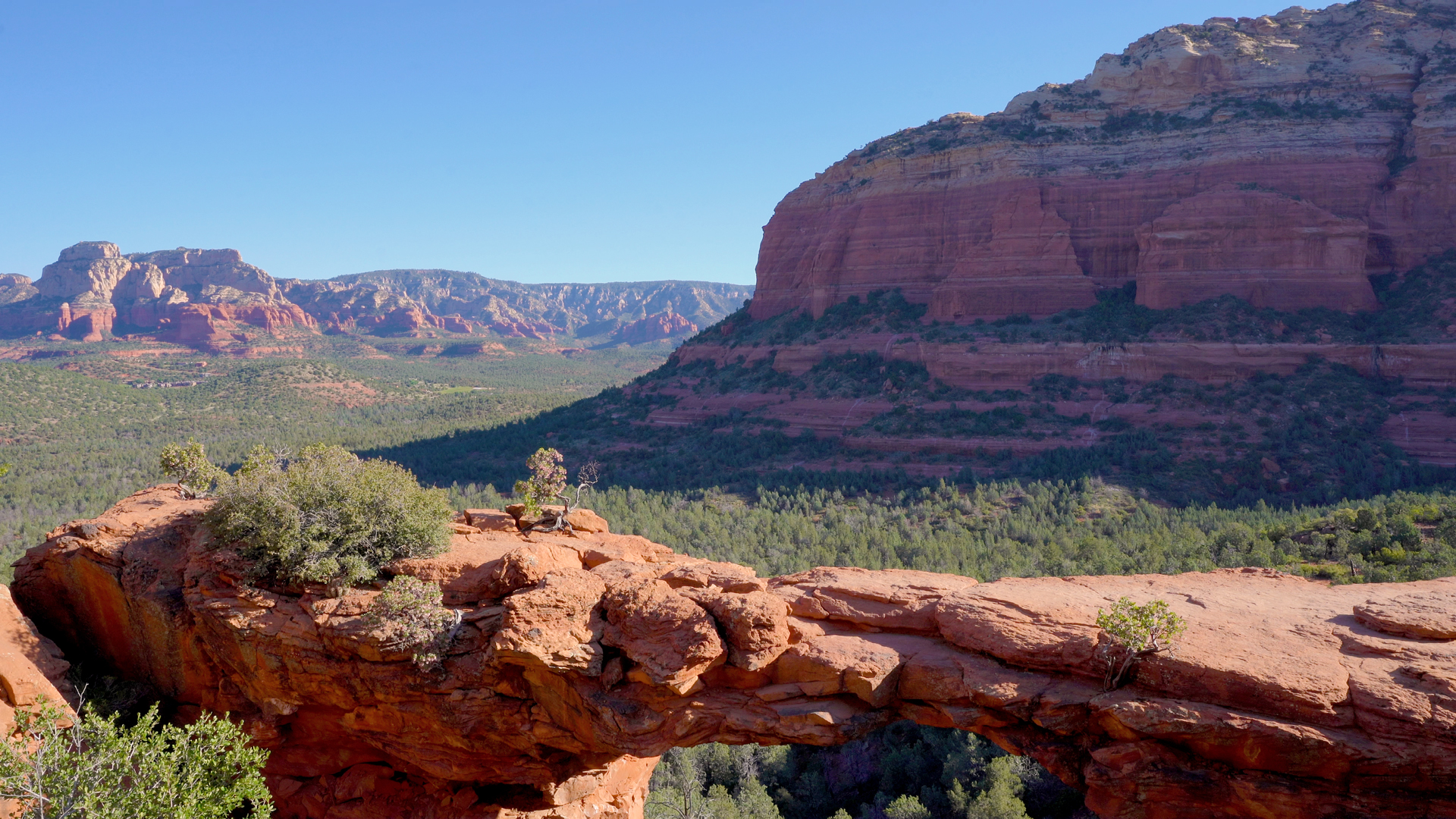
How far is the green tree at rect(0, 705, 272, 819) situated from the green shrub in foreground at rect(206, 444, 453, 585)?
276 cm

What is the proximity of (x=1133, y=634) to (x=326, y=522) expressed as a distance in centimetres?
1248

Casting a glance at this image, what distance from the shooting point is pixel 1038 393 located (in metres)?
46.6

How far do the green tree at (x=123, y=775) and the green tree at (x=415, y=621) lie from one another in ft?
→ 7.35

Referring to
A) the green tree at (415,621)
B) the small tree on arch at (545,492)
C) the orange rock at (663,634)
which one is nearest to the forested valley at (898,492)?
the small tree on arch at (545,492)

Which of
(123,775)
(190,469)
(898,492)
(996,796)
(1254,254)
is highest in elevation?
(1254,254)

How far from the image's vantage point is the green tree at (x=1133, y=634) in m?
9.10

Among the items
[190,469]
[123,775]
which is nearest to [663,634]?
[123,775]

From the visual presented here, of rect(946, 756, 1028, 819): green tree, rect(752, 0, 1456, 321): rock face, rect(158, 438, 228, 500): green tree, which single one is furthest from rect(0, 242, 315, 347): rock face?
rect(946, 756, 1028, 819): green tree

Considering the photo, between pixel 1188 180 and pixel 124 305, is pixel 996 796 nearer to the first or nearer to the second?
pixel 1188 180

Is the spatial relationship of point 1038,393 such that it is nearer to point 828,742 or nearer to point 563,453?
point 563,453

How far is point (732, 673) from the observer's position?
10609mm

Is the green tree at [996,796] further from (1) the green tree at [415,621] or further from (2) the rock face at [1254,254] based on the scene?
(2) the rock face at [1254,254]

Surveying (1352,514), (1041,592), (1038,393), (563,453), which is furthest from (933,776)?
(563,453)

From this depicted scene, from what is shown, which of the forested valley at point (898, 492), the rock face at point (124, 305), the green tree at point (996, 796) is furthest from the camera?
the rock face at point (124, 305)
